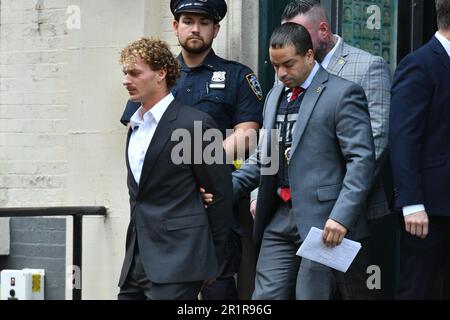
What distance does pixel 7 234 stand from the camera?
30.0ft

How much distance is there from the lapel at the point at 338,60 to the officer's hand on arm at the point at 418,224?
3.50 feet

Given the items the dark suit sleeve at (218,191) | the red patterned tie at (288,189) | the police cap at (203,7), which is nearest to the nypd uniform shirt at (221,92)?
the police cap at (203,7)

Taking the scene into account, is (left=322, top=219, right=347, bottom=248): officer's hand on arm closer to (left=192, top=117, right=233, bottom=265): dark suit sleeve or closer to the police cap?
(left=192, top=117, right=233, bottom=265): dark suit sleeve

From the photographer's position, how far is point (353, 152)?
21.1 feet

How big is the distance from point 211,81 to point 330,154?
1295mm

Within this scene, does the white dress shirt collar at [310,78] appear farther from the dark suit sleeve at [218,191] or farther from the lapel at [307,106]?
the dark suit sleeve at [218,191]

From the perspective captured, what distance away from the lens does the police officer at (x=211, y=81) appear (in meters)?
7.50

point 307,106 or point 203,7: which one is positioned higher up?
point 203,7

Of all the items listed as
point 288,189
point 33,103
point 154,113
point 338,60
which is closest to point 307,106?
point 288,189

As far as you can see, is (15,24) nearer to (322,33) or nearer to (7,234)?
(7,234)

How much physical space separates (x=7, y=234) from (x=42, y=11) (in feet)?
5.64

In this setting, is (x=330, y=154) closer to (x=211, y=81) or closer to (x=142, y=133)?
(x=142, y=133)

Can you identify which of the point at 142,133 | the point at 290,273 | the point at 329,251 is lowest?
the point at 290,273

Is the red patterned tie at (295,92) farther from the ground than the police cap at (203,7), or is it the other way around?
the police cap at (203,7)
